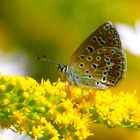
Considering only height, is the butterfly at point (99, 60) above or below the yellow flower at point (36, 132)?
above

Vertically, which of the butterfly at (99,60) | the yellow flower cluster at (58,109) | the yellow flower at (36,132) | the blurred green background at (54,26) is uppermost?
the blurred green background at (54,26)

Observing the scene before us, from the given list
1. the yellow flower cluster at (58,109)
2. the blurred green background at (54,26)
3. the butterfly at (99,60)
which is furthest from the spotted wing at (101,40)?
the blurred green background at (54,26)

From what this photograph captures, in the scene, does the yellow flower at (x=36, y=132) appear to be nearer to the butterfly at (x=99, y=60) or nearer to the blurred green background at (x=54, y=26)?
the butterfly at (x=99, y=60)

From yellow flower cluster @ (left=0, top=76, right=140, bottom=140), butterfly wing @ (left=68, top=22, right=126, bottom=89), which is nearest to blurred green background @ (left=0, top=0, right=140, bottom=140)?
butterfly wing @ (left=68, top=22, right=126, bottom=89)

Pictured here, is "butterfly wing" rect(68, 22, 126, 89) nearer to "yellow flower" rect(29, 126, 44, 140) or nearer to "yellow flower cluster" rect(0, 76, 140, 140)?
"yellow flower cluster" rect(0, 76, 140, 140)

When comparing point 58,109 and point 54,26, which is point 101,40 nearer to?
point 58,109

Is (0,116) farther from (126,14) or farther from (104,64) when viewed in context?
(126,14)
